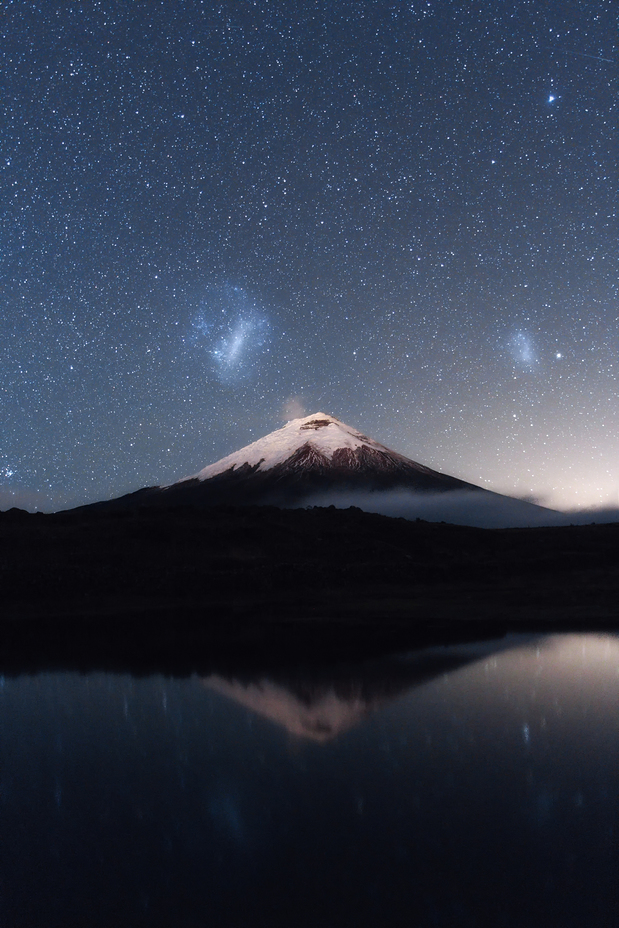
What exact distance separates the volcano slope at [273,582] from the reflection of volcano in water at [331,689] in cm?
269

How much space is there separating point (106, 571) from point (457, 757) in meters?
31.6

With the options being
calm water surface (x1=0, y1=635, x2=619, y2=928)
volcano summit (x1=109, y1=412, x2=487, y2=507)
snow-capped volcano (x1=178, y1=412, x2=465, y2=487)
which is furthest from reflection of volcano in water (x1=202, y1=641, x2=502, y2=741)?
snow-capped volcano (x1=178, y1=412, x2=465, y2=487)

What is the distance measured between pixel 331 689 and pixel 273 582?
2348 cm

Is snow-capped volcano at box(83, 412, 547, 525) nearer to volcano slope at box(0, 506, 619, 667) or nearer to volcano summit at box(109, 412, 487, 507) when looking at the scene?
volcano summit at box(109, 412, 487, 507)

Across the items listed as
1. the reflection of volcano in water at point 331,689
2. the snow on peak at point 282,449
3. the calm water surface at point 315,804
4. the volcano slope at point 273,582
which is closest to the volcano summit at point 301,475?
the snow on peak at point 282,449

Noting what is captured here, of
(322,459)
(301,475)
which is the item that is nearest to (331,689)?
(301,475)

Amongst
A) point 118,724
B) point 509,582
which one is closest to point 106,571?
point 509,582

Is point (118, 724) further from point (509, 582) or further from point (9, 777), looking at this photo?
point (509, 582)

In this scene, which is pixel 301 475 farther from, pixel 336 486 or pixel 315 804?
pixel 315 804

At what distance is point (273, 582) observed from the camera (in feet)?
131

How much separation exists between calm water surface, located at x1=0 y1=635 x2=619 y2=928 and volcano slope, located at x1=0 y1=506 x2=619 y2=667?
260 inches

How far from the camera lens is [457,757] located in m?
11.7

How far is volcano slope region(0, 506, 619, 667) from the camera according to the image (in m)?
25.7

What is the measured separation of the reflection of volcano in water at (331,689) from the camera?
13953 millimetres
